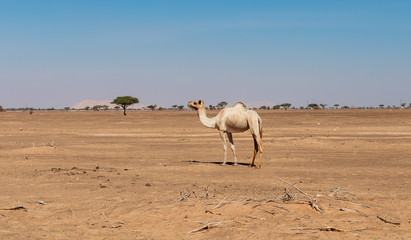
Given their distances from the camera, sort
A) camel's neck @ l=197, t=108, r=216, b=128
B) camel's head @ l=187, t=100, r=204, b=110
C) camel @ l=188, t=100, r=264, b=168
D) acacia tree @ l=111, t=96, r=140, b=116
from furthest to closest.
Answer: acacia tree @ l=111, t=96, r=140, b=116 → camel's head @ l=187, t=100, r=204, b=110 → camel's neck @ l=197, t=108, r=216, b=128 → camel @ l=188, t=100, r=264, b=168

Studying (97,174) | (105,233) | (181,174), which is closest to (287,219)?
(105,233)

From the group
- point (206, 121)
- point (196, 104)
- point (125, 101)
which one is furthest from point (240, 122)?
point (125, 101)

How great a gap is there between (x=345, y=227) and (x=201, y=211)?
116 inches

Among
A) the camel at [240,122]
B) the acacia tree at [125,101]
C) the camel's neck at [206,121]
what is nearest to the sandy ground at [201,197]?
the camel at [240,122]

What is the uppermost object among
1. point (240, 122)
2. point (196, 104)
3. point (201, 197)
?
point (196, 104)

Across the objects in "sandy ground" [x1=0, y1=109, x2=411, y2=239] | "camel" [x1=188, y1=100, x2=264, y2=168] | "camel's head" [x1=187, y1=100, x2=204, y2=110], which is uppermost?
"camel's head" [x1=187, y1=100, x2=204, y2=110]

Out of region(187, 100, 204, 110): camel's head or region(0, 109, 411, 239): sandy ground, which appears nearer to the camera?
region(0, 109, 411, 239): sandy ground

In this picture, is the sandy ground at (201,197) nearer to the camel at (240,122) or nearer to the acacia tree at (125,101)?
the camel at (240,122)

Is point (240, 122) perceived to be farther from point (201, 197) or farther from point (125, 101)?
point (125, 101)

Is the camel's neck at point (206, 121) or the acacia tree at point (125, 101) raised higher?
the acacia tree at point (125, 101)

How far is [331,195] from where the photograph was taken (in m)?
10.9

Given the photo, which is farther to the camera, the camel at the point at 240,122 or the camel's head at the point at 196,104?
the camel's head at the point at 196,104

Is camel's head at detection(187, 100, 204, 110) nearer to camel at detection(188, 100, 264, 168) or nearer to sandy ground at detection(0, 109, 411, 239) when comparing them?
camel at detection(188, 100, 264, 168)

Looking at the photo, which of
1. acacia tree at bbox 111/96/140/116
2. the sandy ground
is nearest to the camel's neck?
the sandy ground
